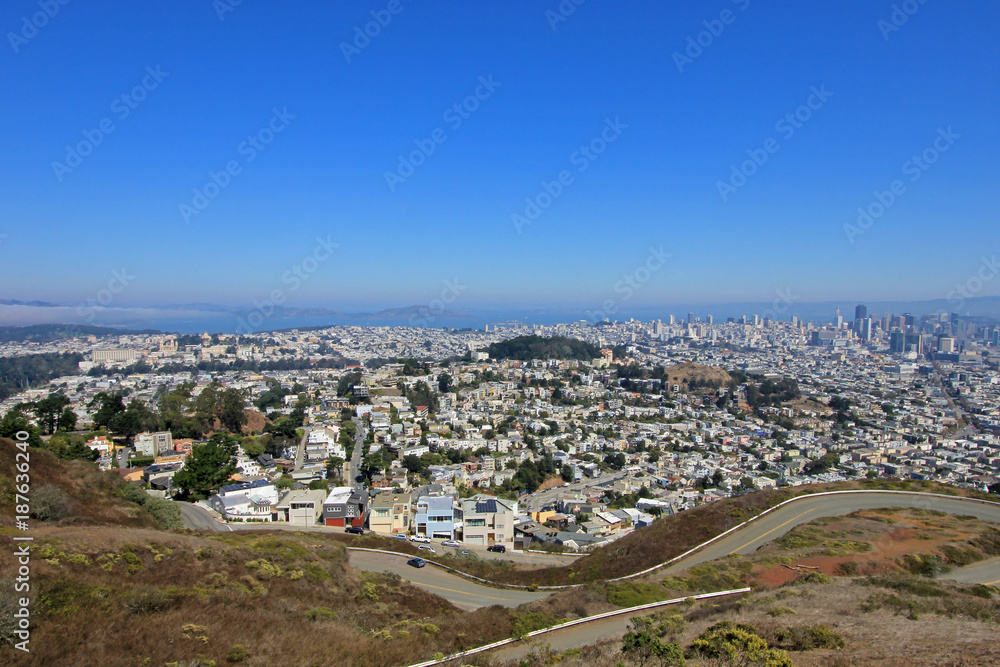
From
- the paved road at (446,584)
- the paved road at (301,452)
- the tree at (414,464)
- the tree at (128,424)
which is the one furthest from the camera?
the tree at (414,464)

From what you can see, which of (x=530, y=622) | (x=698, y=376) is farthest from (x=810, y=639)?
(x=698, y=376)

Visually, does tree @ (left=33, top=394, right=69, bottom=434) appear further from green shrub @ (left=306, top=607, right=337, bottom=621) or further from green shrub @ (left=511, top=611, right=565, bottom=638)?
green shrub @ (left=511, top=611, right=565, bottom=638)

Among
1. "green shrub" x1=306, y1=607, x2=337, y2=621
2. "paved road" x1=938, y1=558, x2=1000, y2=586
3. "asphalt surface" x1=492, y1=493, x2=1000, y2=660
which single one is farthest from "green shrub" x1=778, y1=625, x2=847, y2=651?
"paved road" x1=938, y1=558, x2=1000, y2=586

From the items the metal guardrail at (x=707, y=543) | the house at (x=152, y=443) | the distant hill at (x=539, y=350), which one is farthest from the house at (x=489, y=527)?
the distant hill at (x=539, y=350)

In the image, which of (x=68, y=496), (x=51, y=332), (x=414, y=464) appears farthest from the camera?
(x=51, y=332)

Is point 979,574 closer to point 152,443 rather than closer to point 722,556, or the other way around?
point 722,556

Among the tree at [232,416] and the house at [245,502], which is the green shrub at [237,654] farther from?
the tree at [232,416]
